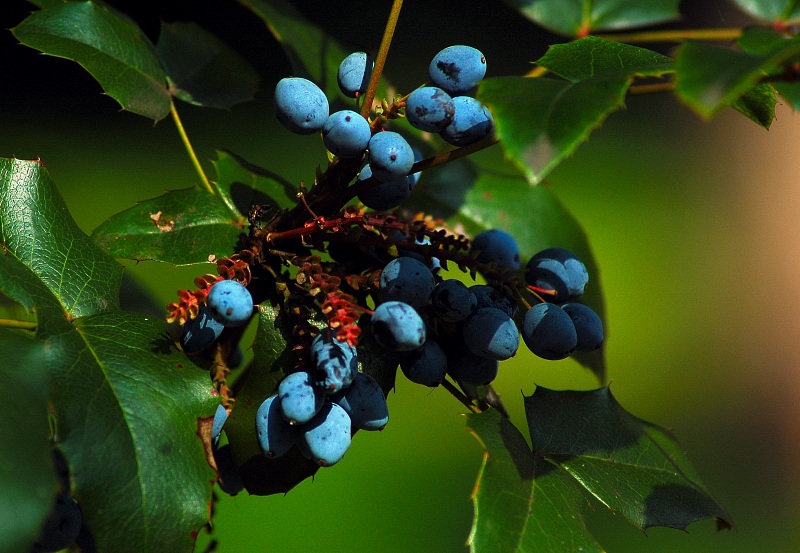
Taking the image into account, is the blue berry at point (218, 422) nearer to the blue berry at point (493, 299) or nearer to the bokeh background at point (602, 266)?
the blue berry at point (493, 299)

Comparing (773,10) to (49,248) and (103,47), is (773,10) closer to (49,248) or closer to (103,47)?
(103,47)

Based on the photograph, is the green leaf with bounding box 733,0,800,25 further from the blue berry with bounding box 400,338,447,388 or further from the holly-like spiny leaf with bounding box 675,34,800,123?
the blue berry with bounding box 400,338,447,388

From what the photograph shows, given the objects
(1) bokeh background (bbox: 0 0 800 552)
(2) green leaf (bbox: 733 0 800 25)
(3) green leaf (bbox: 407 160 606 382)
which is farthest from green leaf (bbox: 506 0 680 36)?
(1) bokeh background (bbox: 0 0 800 552)

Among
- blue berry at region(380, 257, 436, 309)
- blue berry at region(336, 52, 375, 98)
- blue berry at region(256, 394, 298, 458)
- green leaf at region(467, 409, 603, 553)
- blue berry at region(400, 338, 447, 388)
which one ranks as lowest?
green leaf at region(467, 409, 603, 553)

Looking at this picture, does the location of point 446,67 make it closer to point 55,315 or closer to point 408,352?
point 408,352

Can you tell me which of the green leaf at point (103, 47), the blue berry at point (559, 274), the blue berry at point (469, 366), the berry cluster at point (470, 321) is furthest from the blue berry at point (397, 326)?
the green leaf at point (103, 47)

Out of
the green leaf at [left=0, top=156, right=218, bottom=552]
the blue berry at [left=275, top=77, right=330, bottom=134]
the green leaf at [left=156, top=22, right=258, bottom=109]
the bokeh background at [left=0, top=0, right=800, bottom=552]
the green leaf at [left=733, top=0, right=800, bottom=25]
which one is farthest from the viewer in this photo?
the bokeh background at [left=0, top=0, right=800, bottom=552]

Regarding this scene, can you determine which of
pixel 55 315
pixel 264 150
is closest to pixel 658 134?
pixel 264 150
